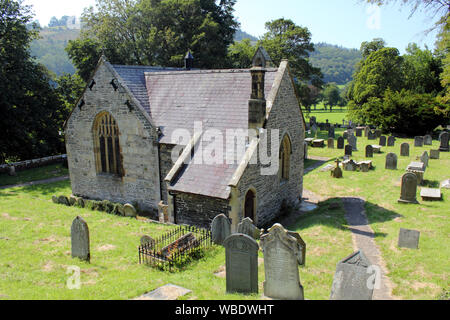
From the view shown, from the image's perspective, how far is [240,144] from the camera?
14.5 meters

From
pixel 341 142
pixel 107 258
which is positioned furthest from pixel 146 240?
pixel 341 142

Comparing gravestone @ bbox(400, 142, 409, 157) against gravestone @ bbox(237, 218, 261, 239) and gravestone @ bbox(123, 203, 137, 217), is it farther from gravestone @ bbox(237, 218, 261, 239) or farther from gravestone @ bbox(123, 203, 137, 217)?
gravestone @ bbox(123, 203, 137, 217)

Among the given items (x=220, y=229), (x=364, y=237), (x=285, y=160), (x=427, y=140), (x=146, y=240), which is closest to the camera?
(x=146, y=240)

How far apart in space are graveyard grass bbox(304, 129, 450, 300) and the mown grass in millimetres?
19464

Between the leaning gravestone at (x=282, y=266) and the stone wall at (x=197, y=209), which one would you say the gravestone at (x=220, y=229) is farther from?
the leaning gravestone at (x=282, y=266)

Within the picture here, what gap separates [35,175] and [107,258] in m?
18.3

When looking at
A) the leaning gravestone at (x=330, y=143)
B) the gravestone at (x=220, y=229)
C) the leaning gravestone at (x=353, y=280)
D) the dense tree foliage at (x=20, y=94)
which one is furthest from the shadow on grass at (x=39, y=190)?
the leaning gravestone at (x=330, y=143)

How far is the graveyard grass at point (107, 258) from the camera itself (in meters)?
8.24

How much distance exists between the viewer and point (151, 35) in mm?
34969

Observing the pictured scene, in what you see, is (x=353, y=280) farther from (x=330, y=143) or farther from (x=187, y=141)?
(x=330, y=143)

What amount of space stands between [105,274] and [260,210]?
7.39m

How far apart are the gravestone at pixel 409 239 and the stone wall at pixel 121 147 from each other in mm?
11064
